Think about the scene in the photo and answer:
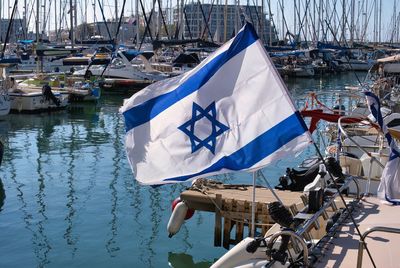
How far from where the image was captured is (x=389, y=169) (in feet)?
34.2

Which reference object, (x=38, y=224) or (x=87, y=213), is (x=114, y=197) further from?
(x=38, y=224)

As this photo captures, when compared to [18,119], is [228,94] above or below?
above

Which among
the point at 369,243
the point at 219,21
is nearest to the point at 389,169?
the point at 369,243

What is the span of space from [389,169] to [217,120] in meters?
3.85

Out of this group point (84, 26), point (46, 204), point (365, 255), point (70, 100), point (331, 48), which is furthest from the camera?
point (84, 26)

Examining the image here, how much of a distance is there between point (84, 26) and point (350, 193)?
90.5m

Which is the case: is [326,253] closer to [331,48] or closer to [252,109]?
[252,109]

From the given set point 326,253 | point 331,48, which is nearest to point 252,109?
point 326,253

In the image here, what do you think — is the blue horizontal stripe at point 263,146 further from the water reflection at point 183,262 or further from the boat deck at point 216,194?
the water reflection at point 183,262

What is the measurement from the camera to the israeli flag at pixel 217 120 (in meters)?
7.58

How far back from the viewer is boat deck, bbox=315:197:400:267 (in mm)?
8609

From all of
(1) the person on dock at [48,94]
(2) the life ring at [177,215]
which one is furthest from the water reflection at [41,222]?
(1) the person on dock at [48,94]

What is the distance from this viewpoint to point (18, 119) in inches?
1515

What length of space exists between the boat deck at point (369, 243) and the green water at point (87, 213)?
4334mm
